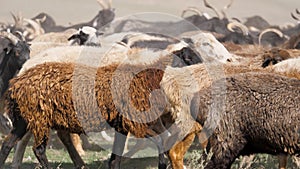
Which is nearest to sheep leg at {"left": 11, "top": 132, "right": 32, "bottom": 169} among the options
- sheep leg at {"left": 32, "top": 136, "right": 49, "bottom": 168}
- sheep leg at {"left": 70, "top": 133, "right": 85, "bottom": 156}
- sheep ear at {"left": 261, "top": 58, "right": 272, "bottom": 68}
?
sheep leg at {"left": 32, "top": 136, "right": 49, "bottom": 168}

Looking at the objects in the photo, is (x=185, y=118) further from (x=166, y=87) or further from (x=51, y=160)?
(x=51, y=160)

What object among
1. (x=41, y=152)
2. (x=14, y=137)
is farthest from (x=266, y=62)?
(x=14, y=137)

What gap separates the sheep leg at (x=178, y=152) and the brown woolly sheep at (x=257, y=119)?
1105 millimetres

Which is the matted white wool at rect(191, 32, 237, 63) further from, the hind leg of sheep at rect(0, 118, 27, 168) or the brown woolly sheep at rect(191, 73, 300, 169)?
the brown woolly sheep at rect(191, 73, 300, 169)

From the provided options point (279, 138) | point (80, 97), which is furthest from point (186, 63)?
point (279, 138)

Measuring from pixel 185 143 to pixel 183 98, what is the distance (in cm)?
51

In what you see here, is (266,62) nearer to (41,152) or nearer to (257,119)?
(257,119)

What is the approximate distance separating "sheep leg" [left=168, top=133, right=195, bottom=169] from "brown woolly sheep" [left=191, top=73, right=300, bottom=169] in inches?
43.5

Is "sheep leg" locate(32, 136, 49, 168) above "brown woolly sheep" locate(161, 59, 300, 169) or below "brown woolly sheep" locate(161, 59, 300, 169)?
below

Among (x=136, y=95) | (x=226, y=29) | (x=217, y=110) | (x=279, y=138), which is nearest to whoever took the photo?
(x=279, y=138)

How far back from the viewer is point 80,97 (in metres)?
7.12

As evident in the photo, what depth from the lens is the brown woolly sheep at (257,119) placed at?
589 cm

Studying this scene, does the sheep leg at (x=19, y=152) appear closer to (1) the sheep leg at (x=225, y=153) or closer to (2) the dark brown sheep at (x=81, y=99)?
(2) the dark brown sheep at (x=81, y=99)

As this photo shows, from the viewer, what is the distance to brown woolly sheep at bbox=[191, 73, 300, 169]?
589 centimetres
